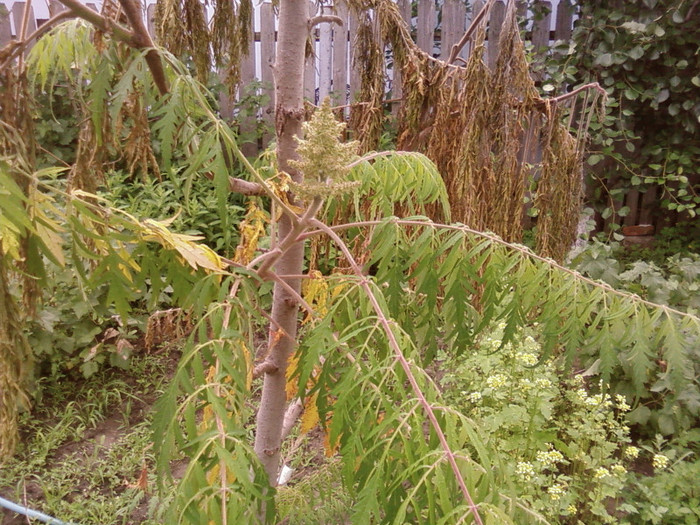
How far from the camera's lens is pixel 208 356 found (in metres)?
0.91

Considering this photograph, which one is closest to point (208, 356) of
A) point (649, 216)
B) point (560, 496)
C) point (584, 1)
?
point (560, 496)

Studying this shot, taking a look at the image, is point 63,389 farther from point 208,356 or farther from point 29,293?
point 208,356

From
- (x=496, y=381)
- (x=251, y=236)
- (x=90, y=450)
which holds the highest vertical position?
(x=251, y=236)

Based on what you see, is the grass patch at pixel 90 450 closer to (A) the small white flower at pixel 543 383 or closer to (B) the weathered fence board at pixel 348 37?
(A) the small white flower at pixel 543 383

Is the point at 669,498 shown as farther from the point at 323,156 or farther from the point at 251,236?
the point at 323,156

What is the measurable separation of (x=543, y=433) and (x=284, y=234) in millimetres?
1826

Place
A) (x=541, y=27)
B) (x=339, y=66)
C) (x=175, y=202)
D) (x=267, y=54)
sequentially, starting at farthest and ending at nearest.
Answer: (x=541, y=27)
(x=339, y=66)
(x=267, y=54)
(x=175, y=202)

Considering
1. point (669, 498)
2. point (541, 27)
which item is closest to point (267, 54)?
point (541, 27)

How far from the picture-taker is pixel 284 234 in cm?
133

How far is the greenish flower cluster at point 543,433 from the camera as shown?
2350 mm

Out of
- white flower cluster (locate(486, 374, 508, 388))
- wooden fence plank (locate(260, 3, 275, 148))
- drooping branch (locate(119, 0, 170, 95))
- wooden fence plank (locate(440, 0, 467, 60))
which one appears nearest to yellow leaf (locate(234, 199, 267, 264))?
drooping branch (locate(119, 0, 170, 95))

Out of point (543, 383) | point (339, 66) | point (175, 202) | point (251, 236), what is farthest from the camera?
point (339, 66)

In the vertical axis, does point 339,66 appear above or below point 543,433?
above

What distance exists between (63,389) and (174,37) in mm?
2756
